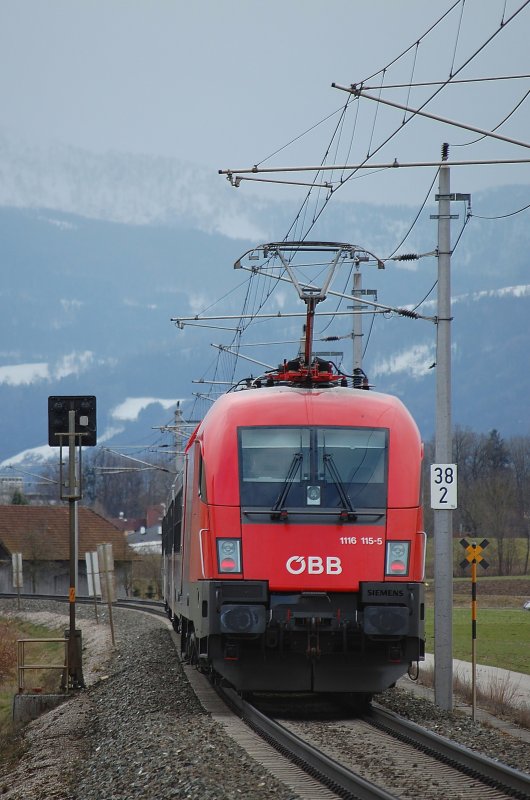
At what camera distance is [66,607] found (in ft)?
185

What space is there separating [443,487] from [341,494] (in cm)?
365

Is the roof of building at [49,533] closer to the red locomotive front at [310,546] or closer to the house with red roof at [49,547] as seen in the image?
the house with red roof at [49,547]

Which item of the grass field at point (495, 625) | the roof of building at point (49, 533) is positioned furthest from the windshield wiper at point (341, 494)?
the roof of building at point (49, 533)

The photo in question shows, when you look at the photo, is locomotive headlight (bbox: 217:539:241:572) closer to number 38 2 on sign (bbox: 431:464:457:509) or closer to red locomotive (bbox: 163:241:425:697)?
red locomotive (bbox: 163:241:425:697)

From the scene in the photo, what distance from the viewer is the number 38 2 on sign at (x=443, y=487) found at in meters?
18.1

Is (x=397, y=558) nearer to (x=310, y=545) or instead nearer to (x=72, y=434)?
(x=310, y=545)

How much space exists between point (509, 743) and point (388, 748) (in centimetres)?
190

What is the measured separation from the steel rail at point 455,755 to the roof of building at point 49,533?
6915cm

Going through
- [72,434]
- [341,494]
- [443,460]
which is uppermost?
[72,434]

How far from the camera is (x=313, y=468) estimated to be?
15.0 metres

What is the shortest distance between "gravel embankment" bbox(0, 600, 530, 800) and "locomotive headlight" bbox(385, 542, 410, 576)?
1.73 metres

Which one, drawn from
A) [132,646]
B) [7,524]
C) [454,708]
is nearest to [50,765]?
[454,708]

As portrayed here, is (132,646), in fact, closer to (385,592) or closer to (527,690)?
(527,690)

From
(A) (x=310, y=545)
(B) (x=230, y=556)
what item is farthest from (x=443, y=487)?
(B) (x=230, y=556)
